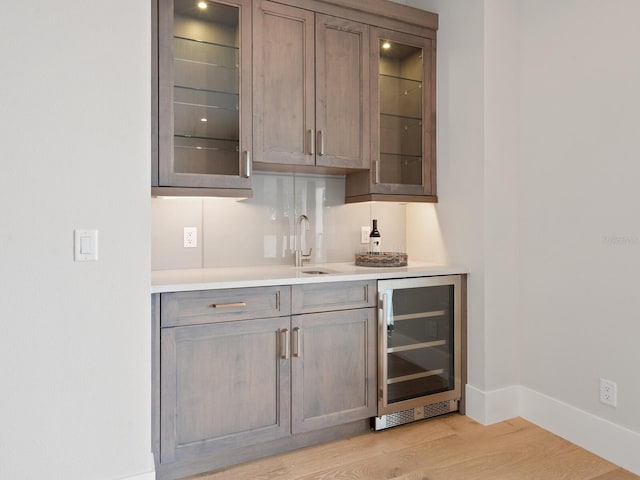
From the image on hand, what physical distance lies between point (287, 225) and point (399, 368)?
3.63ft

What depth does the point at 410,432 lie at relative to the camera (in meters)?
2.38

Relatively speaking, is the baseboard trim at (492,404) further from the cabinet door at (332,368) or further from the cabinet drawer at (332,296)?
the cabinet drawer at (332,296)

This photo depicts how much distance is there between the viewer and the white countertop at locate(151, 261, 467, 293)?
1.92 meters

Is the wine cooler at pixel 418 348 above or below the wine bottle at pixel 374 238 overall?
below

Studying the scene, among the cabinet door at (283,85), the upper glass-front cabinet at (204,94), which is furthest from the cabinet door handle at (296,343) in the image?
the cabinet door at (283,85)

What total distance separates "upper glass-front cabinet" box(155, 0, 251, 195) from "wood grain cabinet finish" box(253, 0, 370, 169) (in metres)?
0.08

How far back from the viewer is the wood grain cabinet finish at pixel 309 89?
235 centimetres

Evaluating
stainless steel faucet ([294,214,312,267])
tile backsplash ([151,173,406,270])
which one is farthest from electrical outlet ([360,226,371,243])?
stainless steel faucet ([294,214,312,267])

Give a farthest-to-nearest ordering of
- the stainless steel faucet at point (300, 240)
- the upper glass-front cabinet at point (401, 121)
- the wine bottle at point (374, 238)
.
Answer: the wine bottle at point (374, 238) < the stainless steel faucet at point (300, 240) < the upper glass-front cabinet at point (401, 121)

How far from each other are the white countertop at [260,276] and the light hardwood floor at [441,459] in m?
0.86

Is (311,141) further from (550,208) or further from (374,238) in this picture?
(550,208)

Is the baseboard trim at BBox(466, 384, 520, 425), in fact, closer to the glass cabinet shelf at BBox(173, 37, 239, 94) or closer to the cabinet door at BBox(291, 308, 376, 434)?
the cabinet door at BBox(291, 308, 376, 434)

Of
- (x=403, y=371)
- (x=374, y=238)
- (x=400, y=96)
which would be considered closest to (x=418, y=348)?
(x=403, y=371)

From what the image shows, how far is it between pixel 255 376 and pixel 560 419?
5.46 ft
